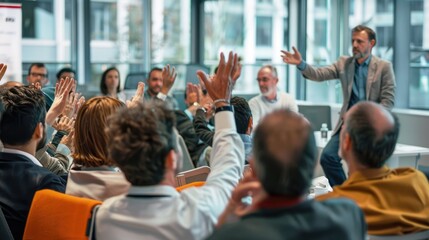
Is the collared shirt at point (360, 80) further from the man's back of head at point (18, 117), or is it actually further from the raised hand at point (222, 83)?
the raised hand at point (222, 83)

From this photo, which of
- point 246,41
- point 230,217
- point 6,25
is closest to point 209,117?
point 6,25

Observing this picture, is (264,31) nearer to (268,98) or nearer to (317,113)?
(317,113)

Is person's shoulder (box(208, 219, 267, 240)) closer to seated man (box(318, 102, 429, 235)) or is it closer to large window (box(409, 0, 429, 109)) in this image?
seated man (box(318, 102, 429, 235))

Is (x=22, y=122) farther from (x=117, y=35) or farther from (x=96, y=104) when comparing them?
(x=117, y=35)

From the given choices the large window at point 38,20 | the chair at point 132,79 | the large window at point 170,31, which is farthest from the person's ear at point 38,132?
the large window at point 170,31

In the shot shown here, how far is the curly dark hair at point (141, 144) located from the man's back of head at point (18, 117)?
1.03 m

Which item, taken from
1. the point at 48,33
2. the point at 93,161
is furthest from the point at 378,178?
the point at 48,33

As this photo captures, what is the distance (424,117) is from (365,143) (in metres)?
4.70

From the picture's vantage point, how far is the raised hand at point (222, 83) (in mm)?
2342

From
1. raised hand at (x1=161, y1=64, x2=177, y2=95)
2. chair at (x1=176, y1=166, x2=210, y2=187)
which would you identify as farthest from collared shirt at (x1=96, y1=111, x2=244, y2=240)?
raised hand at (x1=161, y1=64, x2=177, y2=95)

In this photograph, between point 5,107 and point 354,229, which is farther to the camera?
point 5,107

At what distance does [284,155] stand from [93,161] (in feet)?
3.87

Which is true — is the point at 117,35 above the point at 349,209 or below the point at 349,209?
above

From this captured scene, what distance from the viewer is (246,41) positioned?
11156 mm
